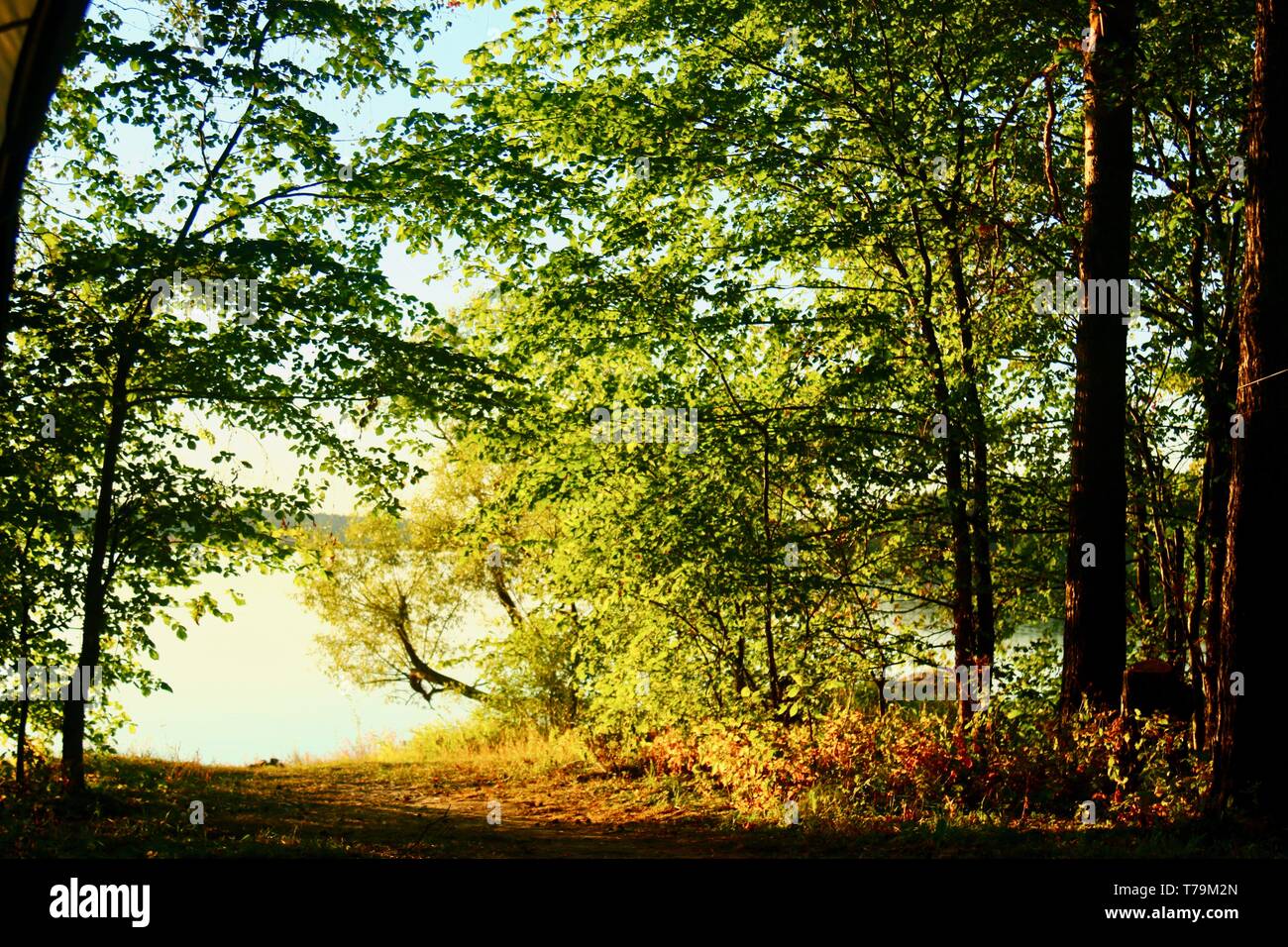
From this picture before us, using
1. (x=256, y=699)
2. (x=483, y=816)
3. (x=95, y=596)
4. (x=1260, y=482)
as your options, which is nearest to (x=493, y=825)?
A: (x=483, y=816)

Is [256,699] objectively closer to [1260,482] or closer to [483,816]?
[483,816]

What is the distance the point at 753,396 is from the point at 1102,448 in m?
4.25

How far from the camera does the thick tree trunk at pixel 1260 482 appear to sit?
8391 mm

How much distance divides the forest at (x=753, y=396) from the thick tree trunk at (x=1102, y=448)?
0.13 ft

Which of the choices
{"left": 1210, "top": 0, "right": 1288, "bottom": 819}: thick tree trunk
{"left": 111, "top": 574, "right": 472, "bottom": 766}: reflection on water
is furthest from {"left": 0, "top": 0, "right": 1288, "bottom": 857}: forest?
{"left": 111, "top": 574, "right": 472, "bottom": 766}: reflection on water

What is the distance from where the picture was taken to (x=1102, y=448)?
10.9 meters

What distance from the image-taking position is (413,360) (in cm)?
1159

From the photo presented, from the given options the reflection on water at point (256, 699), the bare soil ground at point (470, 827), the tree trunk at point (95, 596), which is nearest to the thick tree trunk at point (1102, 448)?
the bare soil ground at point (470, 827)

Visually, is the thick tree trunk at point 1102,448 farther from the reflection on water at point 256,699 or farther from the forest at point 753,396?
the reflection on water at point 256,699

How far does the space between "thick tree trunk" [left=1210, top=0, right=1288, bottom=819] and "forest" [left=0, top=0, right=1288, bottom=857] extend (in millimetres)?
33

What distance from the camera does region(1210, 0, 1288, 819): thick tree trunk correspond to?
8391 mm
